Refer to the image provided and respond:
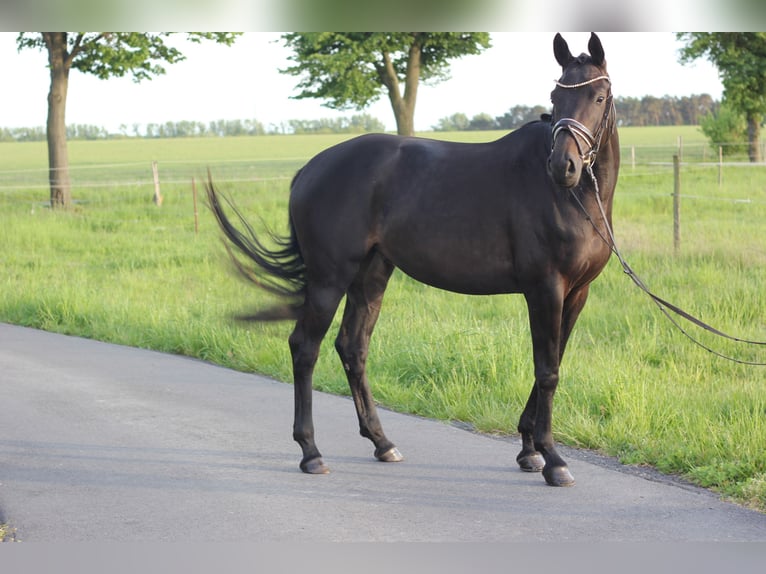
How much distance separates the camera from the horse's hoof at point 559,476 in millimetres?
5195

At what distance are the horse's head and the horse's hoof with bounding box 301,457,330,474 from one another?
83.5 inches

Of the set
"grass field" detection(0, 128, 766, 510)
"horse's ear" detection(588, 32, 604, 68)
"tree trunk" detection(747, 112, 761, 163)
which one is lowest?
"grass field" detection(0, 128, 766, 510)

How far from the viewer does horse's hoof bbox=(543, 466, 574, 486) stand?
520 centimetres

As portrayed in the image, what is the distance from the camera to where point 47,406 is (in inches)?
281

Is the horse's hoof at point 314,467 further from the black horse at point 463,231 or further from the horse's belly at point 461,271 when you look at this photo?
the horse's belly at point 461,271

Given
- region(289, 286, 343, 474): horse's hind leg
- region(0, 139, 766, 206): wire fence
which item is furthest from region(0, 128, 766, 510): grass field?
region(0, 139, 766, 206): wire fence

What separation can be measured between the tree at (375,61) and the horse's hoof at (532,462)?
21359 mm

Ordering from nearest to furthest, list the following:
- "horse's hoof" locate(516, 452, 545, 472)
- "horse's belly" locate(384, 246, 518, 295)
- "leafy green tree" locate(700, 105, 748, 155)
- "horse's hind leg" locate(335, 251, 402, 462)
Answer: "horse's belly" locate(384, 246, 518, 295) < "horse's hoof" locate(516, 452, 545, 472) < "horse's hind leg" locate(335, 251, 402, 462) < "leafy green tree" locate(700, 105, 748, 155)

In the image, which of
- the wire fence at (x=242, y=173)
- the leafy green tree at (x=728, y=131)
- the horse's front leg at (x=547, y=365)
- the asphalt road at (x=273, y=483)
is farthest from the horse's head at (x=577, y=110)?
the leafy green tree at (x=728, y=131)

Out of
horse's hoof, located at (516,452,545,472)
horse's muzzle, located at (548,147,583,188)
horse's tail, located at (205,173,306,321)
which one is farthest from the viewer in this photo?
horse's tail, located at (205,173,306,321)

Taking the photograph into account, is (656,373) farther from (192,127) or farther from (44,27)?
(192,127)

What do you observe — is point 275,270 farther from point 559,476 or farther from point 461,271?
point 559,476

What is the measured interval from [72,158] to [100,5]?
61350 millimetres

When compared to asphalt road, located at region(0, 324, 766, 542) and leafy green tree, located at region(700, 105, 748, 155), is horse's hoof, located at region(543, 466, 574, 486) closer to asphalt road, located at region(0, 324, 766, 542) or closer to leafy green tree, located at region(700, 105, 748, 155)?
asphalt road, located at region(0, 324, 766, 542)
